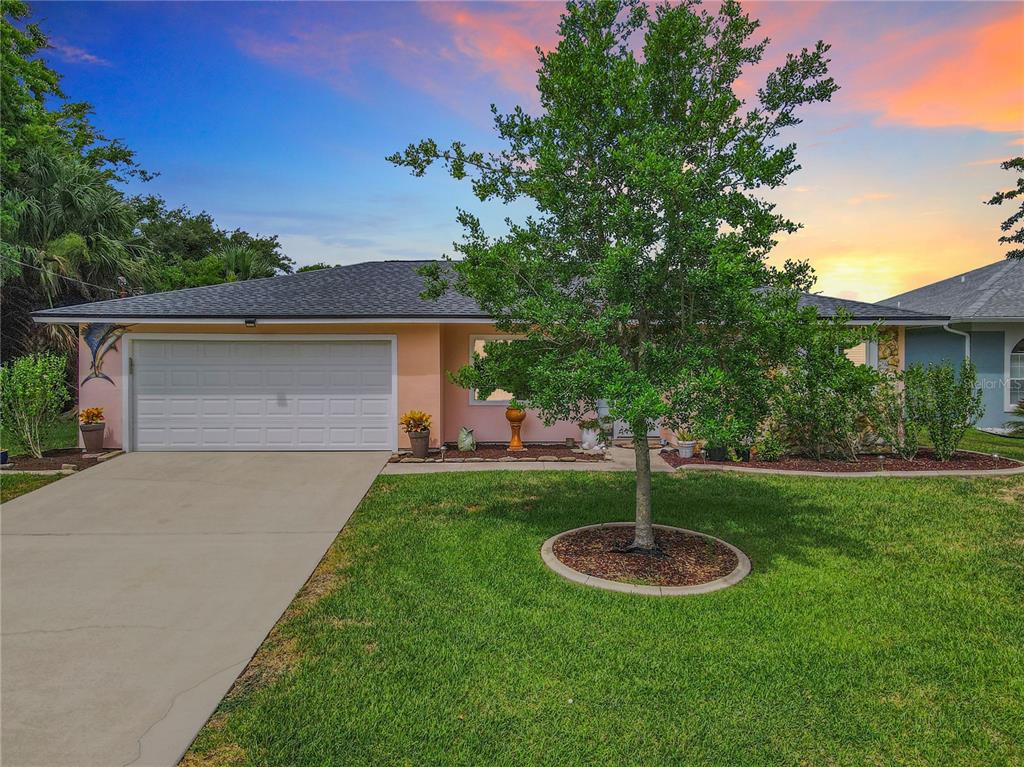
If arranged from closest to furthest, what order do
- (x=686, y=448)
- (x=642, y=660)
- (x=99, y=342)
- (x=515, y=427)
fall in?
(x=642, y=660) < (x=686, y=448) < (x=99, y=342) < (x=515, y=427)

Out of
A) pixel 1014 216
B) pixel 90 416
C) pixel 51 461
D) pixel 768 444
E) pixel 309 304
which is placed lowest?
pixel 51 461

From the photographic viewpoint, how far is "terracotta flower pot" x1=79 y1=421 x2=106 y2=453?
10.2 metres

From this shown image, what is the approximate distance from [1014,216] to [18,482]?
2225 cm

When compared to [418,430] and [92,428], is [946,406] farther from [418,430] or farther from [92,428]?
[92,428]

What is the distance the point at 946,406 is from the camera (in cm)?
948

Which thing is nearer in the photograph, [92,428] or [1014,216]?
[92,428]

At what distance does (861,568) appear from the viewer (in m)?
4.95

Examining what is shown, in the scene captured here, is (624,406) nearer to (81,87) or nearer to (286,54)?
(286,54)

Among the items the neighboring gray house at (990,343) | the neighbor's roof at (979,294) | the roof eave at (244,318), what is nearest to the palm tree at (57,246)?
the roof eave at (244,318)

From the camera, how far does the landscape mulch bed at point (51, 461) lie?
30.3 ft

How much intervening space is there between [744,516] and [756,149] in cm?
410

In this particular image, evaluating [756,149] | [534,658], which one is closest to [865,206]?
[756,149]

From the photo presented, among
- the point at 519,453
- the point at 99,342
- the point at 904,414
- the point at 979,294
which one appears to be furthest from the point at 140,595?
the point at 979,294

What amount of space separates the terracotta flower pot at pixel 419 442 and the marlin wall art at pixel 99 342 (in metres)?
5.93
